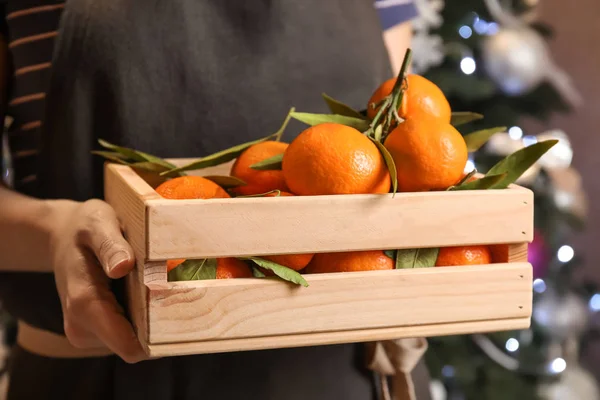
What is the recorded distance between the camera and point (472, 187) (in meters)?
0.64


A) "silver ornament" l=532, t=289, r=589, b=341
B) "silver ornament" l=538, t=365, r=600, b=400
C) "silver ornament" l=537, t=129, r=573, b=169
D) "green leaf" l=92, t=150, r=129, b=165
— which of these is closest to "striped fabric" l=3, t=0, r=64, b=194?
"green leaf" l=92, t=150, r=129, b=165

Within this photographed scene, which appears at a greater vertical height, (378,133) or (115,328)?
(378,133)

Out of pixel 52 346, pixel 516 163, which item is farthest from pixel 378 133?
pixel 52 346

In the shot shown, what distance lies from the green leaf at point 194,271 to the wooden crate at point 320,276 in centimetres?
1

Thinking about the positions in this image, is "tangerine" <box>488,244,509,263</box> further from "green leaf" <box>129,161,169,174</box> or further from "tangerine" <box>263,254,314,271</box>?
"green leaf" <box>129,161,169,174</box>

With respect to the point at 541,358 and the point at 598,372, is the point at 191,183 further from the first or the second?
the point at 598,372

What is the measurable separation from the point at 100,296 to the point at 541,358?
1.60m

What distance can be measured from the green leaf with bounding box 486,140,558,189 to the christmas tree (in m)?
1.15

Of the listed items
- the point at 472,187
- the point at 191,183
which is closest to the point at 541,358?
the point at 472,187

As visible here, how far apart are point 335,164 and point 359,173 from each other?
2cm

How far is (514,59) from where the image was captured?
1.78 metres

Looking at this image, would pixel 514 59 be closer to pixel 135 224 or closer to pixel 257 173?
pixel 257 173

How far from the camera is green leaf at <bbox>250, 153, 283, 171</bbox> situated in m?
0.66

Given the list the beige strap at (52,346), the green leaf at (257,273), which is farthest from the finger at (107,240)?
the beige strap at (52,346)
